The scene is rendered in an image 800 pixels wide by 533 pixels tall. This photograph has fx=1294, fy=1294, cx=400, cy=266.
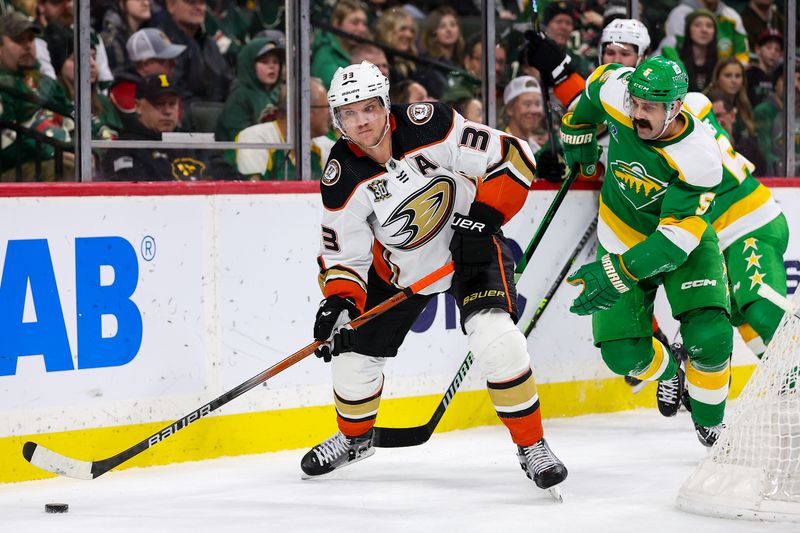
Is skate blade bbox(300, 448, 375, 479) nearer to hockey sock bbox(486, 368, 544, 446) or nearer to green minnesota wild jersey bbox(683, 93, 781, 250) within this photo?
hockey sock bbox(486, 368, 544, 446)

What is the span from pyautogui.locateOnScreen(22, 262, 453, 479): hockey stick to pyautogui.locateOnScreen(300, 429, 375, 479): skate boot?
35 centimetres

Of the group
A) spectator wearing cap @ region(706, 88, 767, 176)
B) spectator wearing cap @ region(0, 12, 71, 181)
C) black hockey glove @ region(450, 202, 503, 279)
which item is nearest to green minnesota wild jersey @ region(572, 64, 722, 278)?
black hockey glove @ region(450, 202, 503, 279)

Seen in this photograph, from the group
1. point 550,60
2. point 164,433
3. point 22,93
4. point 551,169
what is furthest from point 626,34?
point 164,433

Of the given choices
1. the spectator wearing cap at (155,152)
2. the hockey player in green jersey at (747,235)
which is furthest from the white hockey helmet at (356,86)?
the hockey player in green jersey at (747,235)

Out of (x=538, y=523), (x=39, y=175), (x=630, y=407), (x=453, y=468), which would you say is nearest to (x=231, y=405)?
(x=453, y=468)

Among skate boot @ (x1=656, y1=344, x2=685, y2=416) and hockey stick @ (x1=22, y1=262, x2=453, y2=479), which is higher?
hockey stick @ (x1=22, y1=262, x2=453, y2=479)

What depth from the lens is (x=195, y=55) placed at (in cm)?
456

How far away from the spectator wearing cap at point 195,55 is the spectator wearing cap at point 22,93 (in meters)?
0.42

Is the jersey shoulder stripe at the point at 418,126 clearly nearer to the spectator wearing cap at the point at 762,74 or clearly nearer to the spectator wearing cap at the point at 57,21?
the spectator wearing cap at the point at 57,21

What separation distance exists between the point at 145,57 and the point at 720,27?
2.67 meters

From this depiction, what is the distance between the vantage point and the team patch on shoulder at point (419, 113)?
3.35 metres

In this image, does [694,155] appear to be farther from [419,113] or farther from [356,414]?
[356,414]

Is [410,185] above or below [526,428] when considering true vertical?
above

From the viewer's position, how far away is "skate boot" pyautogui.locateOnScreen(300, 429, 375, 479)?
142 inches
